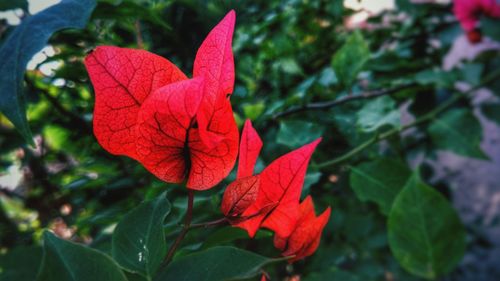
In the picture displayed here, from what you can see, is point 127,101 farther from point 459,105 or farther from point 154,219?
point 459,105

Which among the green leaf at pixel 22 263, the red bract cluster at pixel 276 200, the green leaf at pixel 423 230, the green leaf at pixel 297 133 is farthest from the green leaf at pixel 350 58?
the green leaf at pixel 22 263

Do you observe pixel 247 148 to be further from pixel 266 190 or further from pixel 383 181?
pixel 383 181

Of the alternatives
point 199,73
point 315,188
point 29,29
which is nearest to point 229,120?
point 199,73

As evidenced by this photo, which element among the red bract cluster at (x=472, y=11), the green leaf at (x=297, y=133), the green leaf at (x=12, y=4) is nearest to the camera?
the green leaf at (x=12, y=4)

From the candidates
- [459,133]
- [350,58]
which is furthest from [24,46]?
[459,133]

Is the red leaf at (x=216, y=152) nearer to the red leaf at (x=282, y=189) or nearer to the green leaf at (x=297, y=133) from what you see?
the red leaf at (x=282, y=189)

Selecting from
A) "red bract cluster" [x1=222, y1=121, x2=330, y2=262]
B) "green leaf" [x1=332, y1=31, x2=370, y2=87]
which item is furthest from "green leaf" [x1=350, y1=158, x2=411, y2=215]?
"red bract cluster" [x1=222, y1=121, x2=330, y2=262]
